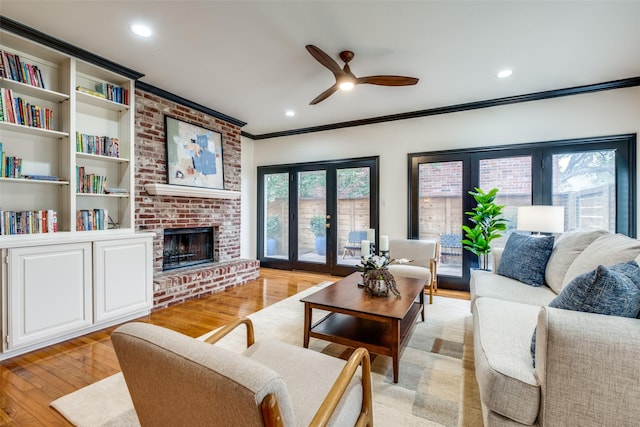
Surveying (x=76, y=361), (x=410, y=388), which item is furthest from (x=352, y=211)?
(x=76, y=361)

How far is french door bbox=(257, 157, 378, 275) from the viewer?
4902mm

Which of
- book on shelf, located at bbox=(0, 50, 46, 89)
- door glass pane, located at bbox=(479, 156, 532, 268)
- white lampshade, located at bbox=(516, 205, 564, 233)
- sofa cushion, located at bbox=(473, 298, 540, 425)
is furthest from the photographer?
door glass pane, located at bbox=(479, 156, 532, 268)

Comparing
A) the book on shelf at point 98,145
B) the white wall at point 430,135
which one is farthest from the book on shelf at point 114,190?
the white wall at point 430,135

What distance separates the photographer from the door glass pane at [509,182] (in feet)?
12.4

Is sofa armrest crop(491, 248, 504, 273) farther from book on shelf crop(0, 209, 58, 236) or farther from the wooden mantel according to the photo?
book on shelf crop(0, 209, 58, 236)

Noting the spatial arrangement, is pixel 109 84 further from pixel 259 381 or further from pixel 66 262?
pixel 259 381

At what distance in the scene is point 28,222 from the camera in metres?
2.50

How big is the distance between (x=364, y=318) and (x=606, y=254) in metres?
1.53

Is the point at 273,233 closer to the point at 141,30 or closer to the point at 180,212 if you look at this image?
the point at 180,212

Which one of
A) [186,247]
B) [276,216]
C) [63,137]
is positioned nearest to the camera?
[63,137]

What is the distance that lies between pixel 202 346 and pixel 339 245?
439 centimetres

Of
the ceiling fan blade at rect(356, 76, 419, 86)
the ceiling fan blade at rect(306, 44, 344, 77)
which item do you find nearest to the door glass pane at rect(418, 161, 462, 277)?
the ceiling fan blade at rect(356, 76, 419, 86)

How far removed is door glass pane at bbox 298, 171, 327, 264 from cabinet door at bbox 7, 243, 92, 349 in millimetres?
3315

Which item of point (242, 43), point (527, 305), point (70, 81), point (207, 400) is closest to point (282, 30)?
point (242, 43)
